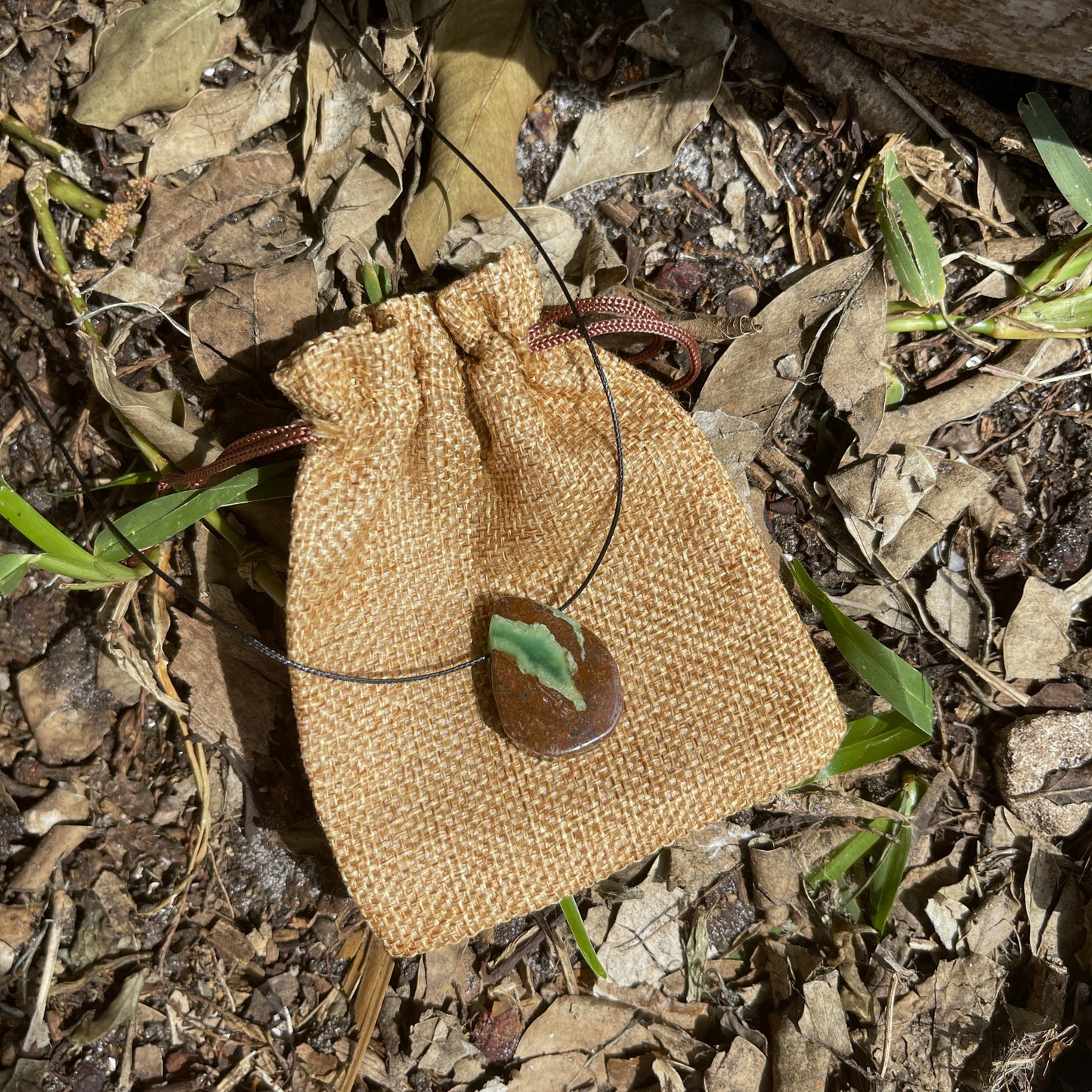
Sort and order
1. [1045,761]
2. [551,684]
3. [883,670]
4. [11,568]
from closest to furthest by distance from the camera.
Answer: [551,684]
[11,568]
[883,670]
[1045,761]

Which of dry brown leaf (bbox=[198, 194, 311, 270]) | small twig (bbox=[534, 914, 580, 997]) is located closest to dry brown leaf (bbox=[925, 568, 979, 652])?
small twig (bbox=[534, 914, 580, 997])

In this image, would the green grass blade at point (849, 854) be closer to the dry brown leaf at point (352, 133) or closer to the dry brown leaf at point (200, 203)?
the dry brown leaf at point (352, 133)

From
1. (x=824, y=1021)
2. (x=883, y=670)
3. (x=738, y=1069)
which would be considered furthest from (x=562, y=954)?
(x=883, y=670)

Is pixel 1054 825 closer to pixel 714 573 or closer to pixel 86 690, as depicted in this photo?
pixel 714 573

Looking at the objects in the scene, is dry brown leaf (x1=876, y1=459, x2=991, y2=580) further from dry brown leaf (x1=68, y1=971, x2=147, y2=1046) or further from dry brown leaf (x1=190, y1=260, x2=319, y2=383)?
dry brown leaf (x1=68, y1=971, x2=147, y2=1046)

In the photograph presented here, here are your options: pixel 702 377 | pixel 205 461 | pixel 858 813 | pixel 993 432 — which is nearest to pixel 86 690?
pixel 205 461

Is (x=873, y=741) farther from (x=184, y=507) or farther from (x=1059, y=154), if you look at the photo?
(x=184, y=507)
